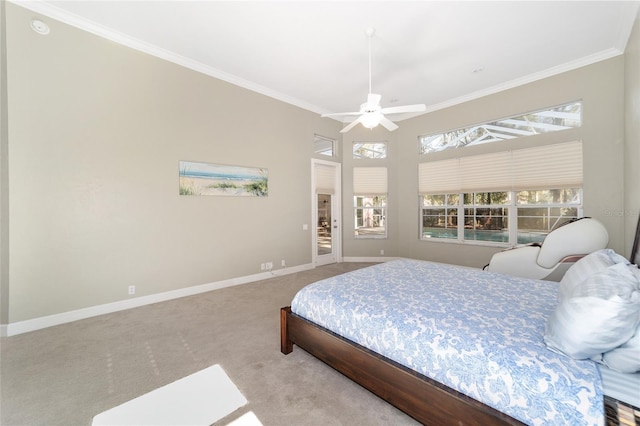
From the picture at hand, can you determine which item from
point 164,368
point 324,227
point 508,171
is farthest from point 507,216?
point 164,368

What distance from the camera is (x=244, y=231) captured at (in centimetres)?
455

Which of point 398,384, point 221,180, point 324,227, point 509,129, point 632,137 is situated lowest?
point 398,384

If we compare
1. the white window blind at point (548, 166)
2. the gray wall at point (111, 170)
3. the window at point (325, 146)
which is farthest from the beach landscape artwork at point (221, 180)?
the white window blind at point (548, 166)

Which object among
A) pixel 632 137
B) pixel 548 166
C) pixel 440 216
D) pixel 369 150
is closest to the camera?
pixel 632 137

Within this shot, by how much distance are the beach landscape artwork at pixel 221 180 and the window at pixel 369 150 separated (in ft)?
8.62

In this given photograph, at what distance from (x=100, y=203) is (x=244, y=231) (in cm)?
203

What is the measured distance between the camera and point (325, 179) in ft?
19.7

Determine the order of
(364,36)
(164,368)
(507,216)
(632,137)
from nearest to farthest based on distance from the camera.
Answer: (164,368) → (632,137) → (364,36) → (507,216)

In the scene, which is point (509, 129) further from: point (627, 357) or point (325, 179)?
point (627, 357)

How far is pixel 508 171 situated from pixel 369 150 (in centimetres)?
294

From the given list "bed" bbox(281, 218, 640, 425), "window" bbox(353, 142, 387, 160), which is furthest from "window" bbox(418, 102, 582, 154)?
"bed" bbox(281, 218, 640, 425)

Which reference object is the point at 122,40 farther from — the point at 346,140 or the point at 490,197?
the point at 490,197

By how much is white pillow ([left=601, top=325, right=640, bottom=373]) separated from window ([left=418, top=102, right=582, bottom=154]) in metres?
4.45

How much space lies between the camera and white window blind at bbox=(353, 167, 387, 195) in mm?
6254
